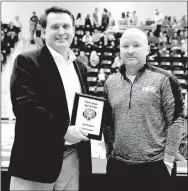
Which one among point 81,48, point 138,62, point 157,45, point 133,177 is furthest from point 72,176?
point 157,45

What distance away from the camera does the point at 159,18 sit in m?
12.7

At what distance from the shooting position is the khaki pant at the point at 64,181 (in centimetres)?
148

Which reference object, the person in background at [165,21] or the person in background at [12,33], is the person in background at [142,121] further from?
the person in background at [165,21]

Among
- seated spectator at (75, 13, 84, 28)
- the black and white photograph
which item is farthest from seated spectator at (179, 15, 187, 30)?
the black and white photograph

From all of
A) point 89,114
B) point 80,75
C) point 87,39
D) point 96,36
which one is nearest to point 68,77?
point 80,75

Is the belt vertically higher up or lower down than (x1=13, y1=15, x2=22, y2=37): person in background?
lower down

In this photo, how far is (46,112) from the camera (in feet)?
4.58

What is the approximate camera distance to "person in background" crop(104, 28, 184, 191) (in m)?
1.66

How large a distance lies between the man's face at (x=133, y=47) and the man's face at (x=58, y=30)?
32cm

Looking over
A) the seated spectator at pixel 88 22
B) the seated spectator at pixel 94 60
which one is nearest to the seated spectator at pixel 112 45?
the seated spectator at pixel 94 60

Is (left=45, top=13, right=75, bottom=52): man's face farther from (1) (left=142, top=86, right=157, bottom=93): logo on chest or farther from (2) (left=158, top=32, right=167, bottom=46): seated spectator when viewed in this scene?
(2) (left=158, top=32, right=167, bottom=46): seated spectator

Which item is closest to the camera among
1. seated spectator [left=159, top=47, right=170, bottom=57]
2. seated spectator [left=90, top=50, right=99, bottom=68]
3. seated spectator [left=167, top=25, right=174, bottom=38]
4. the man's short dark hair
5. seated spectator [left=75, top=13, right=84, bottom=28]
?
the man's short dark hair

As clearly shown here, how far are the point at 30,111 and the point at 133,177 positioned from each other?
673mm

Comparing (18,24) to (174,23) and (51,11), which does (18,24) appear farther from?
(51,11)
